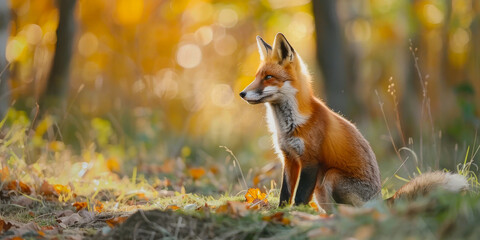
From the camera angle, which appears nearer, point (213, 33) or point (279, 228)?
point (279, 228)

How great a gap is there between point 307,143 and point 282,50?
0.92m

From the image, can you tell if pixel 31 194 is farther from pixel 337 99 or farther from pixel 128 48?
pixel 128 48

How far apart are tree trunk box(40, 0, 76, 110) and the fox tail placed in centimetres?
811

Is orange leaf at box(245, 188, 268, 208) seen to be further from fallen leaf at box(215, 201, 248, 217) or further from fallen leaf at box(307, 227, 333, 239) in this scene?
fallen leaf at box(307, 227, 333, 239)

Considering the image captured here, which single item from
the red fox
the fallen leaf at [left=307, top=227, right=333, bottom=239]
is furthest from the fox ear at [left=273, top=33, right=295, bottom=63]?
the fallen leaf at [left=307, top=227, right=333, bottom=239]

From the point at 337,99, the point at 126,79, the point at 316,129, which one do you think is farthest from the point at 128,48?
the point at 316,129

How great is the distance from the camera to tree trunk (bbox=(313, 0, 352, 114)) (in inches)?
413

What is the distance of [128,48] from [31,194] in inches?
508

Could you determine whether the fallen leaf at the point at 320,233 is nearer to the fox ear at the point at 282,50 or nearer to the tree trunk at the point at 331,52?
the fox ear at the point at 282,50

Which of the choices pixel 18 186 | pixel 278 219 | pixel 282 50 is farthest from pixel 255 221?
Answer: pixel 18 186

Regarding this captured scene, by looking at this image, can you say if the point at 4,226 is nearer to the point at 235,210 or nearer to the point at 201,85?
the point at 235,210

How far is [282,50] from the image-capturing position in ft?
16.7

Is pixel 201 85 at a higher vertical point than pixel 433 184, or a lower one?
lower

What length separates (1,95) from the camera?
24.6 ft
